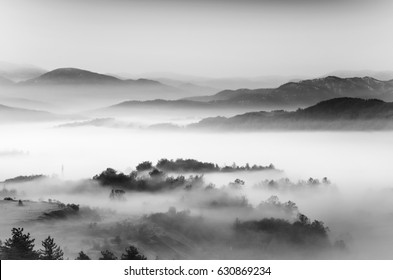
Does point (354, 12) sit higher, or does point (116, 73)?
point (354, 12)

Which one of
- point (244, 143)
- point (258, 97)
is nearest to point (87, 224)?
point (244, 143)

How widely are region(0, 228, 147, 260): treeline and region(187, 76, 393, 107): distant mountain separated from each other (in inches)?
76.2

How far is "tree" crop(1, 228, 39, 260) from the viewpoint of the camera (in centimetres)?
636

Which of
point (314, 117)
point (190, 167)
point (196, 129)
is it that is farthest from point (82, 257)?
point (314, 117)

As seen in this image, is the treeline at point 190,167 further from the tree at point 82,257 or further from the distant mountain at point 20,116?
the distant mountain at point 20,116

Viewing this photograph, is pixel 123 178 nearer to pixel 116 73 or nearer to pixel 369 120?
pixel 116 73

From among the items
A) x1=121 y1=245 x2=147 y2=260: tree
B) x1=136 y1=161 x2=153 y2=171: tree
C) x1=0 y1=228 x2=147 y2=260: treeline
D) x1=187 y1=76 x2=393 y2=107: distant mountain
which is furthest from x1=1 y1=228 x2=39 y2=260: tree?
x1=187 y1=76 x2=393 y2=107: distant mountain

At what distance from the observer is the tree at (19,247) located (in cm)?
636

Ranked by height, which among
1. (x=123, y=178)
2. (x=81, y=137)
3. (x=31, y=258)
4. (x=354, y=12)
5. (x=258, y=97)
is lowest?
(x=31, y=258)

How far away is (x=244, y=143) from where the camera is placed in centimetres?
652

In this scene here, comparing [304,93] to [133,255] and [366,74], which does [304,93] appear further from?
[133,255]

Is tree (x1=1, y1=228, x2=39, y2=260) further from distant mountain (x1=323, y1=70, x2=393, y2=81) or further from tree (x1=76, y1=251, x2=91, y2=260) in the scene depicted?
distant mountain (x1=323, y1=70, x2=393, y2=81)

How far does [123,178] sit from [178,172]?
622 millimetres

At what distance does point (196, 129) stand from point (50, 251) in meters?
2.09
